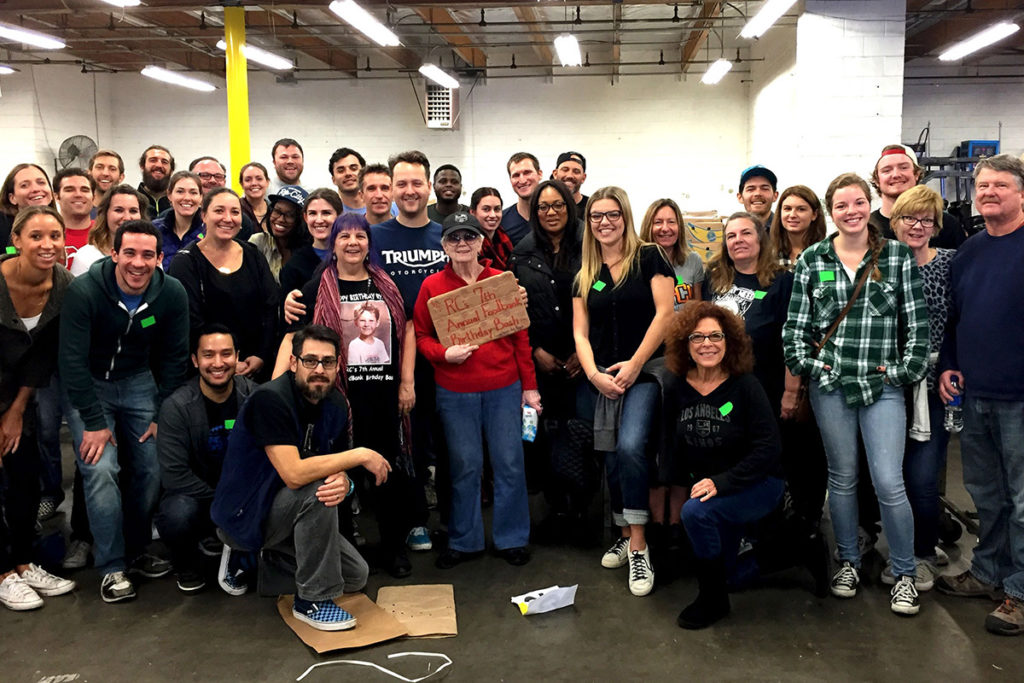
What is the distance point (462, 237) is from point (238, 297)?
105 centimetres

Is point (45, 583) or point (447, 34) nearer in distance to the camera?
point (45, 583)

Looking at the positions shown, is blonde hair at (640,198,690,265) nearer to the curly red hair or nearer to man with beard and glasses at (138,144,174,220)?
the curly red hair

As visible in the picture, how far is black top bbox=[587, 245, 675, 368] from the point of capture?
3234 millimetres

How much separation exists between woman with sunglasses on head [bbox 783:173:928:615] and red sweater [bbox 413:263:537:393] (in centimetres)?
117

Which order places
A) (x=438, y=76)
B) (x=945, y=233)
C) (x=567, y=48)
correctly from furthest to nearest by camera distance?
(x=438, y=76) → (x=567, y=48) → (x=945, y=233)

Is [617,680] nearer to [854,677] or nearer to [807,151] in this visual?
[854,677]

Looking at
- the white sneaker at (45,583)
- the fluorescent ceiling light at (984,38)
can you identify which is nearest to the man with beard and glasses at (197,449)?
the white sneaker at (45,583)

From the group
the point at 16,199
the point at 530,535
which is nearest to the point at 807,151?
the point at 530,535

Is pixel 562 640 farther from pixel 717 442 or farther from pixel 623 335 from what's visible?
pixel 623 335

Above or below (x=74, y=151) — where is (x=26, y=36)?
above

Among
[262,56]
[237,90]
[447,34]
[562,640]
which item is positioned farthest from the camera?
[447,34]

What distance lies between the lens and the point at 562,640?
274 centimetres

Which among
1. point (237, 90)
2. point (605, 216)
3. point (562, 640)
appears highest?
point (237, 90)

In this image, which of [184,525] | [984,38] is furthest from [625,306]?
[984,38]
